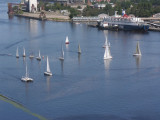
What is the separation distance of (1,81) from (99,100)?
199cm

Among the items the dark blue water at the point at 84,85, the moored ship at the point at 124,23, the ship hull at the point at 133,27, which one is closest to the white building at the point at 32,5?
the moored ship at the point at 124,23

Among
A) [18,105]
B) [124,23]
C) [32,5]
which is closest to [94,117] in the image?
[18,105]

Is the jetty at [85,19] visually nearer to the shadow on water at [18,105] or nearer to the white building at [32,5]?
the white building at [32,5]

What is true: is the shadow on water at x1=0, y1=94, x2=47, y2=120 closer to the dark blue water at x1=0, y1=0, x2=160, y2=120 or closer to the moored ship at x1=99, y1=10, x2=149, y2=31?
the dark blue water at x1=0, y1=0, x2=160, y2=120

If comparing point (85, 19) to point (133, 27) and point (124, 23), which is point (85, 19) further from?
point (133, 27)

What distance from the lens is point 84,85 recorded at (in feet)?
23.5

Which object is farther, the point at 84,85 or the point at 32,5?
the point at 32,5

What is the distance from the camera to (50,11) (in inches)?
1004

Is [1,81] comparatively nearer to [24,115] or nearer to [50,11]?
[24,115]

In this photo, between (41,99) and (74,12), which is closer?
(41,99)

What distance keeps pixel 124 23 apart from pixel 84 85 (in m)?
9.75

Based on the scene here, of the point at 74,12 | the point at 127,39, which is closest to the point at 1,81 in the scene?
the point at 127,39

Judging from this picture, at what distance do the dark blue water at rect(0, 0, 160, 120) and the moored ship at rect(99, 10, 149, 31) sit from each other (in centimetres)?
439

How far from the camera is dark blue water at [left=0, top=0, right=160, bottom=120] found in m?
5.87
